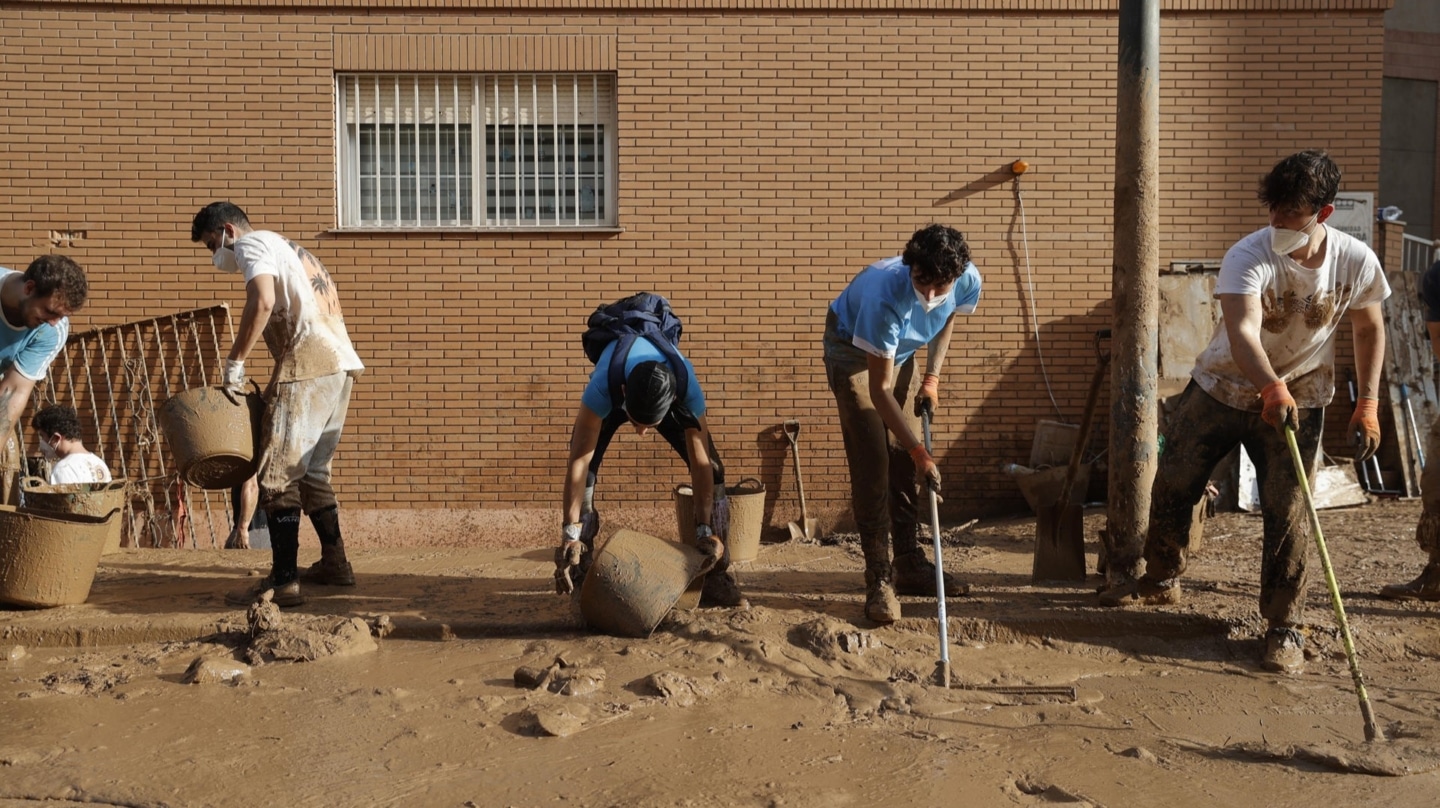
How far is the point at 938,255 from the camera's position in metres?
4.40

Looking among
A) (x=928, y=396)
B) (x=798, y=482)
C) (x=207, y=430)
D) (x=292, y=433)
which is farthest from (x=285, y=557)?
(x=798, y=482)

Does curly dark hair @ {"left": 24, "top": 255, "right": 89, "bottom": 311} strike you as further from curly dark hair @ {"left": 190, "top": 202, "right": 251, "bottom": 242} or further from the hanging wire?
the hanging wire

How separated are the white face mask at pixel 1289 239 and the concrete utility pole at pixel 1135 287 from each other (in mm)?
879

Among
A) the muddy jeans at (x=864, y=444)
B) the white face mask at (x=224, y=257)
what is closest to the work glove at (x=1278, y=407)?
the muddy jeans at (x=864, y=444)

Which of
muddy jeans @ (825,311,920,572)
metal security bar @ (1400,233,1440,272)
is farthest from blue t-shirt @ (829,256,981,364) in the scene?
metal security bar @ (1400,233,1440,272)

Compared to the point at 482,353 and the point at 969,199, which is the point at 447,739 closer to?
the point at 482,353

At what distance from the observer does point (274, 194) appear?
7.95m

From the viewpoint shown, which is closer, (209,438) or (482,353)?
(209,438)

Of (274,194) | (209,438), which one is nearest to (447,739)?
(209,438)

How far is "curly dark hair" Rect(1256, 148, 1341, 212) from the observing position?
4125 millimetres

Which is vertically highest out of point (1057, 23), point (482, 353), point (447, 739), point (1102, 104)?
point (1057, 23)

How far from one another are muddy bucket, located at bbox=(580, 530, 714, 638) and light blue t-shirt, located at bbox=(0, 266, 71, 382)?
256cm

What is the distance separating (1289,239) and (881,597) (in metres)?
2.07

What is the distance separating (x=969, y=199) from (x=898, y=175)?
1.74 ft
